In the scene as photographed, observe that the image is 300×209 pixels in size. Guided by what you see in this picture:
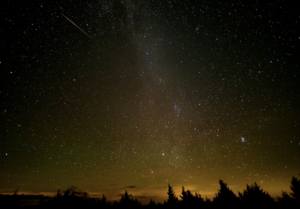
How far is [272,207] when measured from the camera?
821 inches

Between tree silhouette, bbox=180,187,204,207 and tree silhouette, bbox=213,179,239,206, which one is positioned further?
tree silhouette, bbox=180,187,204,207

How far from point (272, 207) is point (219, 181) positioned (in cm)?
811

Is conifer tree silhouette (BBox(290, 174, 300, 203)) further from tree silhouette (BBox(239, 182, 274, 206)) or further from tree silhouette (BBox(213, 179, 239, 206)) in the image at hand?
tree silhouette (BBox(213, 179, 239, 206))

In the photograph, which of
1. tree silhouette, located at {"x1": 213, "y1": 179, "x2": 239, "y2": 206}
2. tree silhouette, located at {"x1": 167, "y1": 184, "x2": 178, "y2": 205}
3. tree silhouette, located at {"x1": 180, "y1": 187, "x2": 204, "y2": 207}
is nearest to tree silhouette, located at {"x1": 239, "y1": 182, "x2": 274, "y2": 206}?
tree silhouette, located at {"x1": 213, "y1": 179, "x2": 239, "y2": 206}

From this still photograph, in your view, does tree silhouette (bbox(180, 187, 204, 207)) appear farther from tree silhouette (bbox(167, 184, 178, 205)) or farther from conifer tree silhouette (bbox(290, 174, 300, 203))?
conifer tree silhouette (bbox(290, 174, 300, 203))

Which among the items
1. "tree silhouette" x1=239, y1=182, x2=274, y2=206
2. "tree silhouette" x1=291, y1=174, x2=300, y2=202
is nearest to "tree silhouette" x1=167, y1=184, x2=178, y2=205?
"tree silhouette" x1=239, y1=182, x2=274, y2=206

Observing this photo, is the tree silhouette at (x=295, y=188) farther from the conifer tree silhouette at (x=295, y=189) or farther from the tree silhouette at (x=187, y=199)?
the tree silhouette at (x=187, y=199)

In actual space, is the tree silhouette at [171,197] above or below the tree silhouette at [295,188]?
below

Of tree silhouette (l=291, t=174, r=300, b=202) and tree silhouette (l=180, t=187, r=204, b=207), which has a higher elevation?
tree silhouette (l=291, t=174, r=300, b=202)

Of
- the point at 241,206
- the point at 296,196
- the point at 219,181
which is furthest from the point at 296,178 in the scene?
the point at 219,181

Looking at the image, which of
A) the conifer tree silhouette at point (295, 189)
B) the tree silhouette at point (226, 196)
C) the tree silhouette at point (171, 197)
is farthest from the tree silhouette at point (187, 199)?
the conifer tree silhouette at point (295, 189)

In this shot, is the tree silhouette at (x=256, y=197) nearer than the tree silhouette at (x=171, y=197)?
Yes

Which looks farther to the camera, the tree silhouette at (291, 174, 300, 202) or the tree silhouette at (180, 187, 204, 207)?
the tree silhouette at (180, 187, 204, 207)

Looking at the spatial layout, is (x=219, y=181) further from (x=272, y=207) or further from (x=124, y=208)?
(x=124, y=208)
